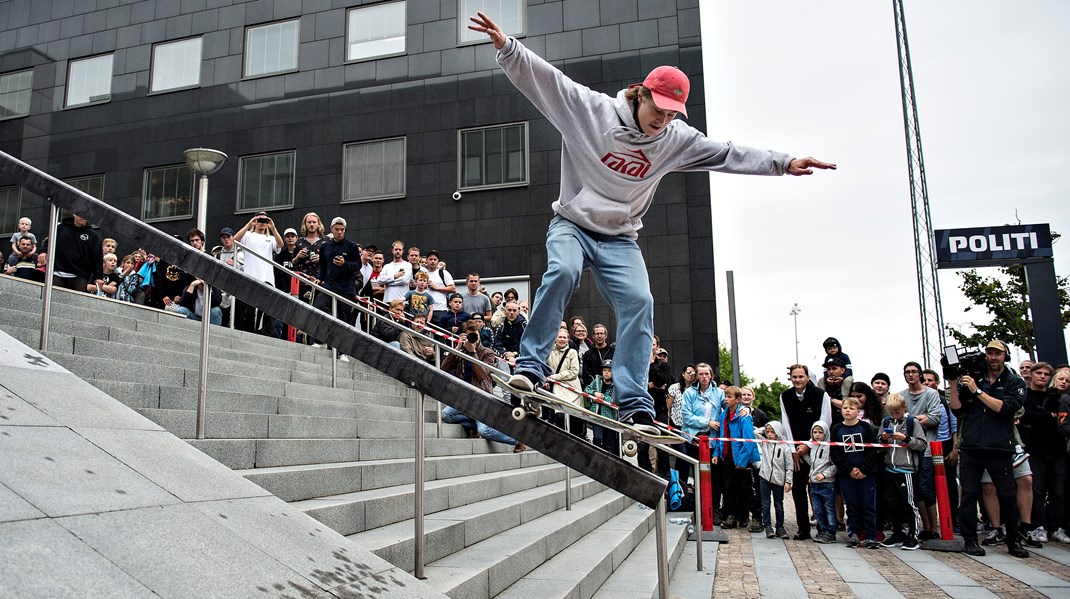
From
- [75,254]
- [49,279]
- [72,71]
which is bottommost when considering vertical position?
[49,279]

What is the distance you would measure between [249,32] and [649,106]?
18783 millimetres

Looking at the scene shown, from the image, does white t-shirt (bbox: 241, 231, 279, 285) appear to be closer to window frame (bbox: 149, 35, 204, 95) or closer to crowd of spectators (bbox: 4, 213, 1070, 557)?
crowd of spectators (bbox: 4, 213, 1070, 557)

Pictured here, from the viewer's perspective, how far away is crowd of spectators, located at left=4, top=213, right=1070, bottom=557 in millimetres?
8258

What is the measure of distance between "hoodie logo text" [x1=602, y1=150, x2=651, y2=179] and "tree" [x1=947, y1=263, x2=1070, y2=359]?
25307 millimetres

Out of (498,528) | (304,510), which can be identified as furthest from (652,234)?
(304,510)

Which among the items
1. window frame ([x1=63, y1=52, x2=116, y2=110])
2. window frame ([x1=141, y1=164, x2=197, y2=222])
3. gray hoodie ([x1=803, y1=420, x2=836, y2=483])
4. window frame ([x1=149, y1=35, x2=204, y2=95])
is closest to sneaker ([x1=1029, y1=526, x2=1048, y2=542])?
gray hoodie ([x1=803, y1=420, x2=836, y2=483])

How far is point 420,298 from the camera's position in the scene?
11609 millimetres

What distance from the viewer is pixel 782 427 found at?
31.4 ft

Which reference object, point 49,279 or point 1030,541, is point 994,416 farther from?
point 49,279

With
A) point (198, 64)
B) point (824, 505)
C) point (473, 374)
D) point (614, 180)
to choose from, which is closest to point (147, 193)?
point (198, 64)

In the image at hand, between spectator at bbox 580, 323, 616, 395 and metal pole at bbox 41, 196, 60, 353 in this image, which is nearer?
metal pole at bbox 41, 196, 60, 353

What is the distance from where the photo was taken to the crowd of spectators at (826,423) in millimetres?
8258

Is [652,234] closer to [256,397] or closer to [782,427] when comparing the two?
[782,427]

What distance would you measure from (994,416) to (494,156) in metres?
12.1
